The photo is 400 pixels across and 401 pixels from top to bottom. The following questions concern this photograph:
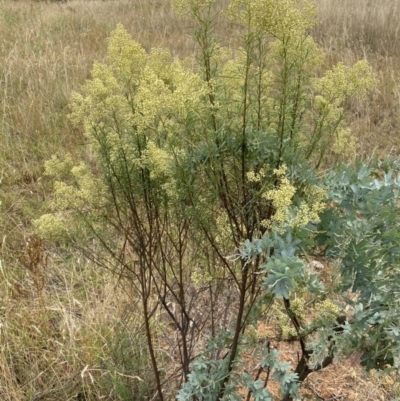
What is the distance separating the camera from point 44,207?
2.24m

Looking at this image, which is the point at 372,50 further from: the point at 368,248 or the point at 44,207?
the point at 368,248

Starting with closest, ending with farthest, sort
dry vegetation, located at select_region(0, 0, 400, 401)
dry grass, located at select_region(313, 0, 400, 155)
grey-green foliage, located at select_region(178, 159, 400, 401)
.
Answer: grey-green foliage, located at select_region(178, 159, 400, 401)
dry vegetation, located at select_region(0, 0, 400, 401)
dry grass, located at select_region(313, 0, 400, 155)

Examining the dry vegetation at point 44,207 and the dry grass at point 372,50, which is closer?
the dry vegetation at point 44,207

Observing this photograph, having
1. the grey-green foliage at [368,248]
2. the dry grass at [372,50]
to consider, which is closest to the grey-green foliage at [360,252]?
the grey-green foliage at [368,248]

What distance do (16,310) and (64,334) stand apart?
12.6 inches

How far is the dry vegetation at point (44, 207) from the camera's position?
225 centimetres

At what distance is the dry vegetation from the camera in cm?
225

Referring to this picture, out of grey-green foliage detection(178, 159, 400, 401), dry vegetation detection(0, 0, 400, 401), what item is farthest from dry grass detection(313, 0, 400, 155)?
grey-green foliage detection(178, 159, 400, 401)

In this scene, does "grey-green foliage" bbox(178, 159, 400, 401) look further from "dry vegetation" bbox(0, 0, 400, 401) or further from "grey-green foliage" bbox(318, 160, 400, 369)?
"dry vegetation" bbox(0, 0, 400, 401)

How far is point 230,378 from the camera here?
162cm

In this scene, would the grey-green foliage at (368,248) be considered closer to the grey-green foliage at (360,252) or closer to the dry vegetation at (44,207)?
the grey-green foliage at (360,252)

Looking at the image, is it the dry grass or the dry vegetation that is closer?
the dry vegetation

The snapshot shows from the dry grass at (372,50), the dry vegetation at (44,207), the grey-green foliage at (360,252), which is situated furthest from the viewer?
the dry grass at (372,50)

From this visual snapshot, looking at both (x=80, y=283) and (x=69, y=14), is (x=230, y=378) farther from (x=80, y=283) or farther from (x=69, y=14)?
(x=69, y=14)
